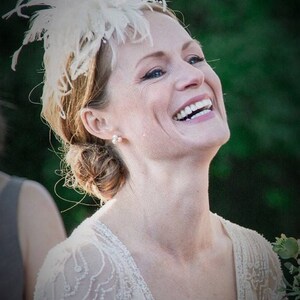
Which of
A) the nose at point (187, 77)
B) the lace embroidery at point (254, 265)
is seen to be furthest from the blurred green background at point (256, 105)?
the nose at point (187, 77)

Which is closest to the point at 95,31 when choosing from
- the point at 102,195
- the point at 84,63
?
the point at 84,63

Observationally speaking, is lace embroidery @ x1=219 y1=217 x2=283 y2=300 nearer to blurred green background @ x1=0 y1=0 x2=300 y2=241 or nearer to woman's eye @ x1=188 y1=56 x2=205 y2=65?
blurred green background @ x1=0 y1=0 x2=300 y2=241

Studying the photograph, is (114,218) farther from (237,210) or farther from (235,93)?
(235,93)

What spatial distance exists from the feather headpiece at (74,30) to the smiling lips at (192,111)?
0.16m

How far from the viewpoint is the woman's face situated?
1412mm

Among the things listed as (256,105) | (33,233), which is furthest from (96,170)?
(256,105)

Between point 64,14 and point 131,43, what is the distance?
0.14 m

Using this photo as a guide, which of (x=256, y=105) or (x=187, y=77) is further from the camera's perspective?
(x=256, y=105)

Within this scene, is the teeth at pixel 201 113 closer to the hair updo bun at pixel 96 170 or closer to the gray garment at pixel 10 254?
the hair updo bun at pixel 96 170

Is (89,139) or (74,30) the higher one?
(74,30)

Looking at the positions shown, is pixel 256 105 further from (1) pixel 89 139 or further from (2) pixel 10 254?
(2) pixel 10 254

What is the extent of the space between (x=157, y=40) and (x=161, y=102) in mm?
127

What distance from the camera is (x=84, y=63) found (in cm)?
140

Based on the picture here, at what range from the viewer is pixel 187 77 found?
1.42 metres
